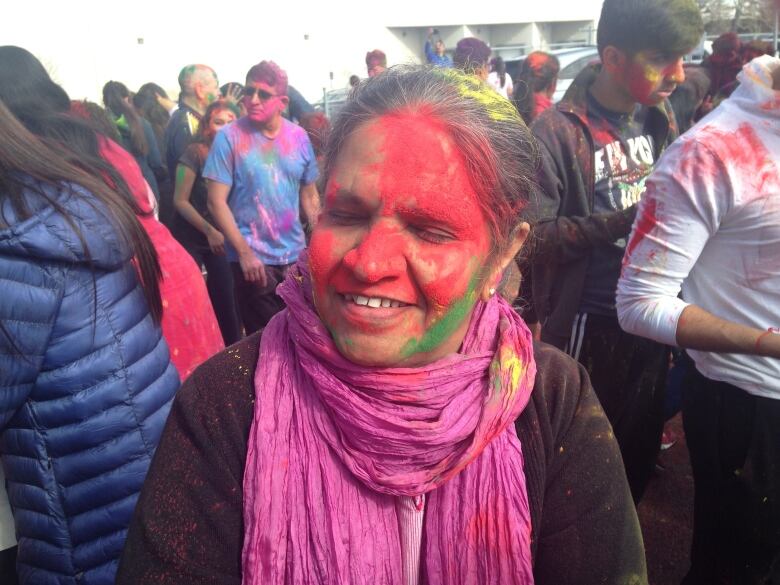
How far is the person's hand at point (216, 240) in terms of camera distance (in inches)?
173

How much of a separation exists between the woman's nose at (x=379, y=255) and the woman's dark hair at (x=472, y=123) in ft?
0.67

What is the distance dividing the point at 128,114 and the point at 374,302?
600 cm

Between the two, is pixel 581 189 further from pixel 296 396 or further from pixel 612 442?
pixel 296 396

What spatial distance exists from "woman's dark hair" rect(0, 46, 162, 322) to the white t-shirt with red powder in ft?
4.95

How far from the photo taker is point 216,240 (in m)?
4.39

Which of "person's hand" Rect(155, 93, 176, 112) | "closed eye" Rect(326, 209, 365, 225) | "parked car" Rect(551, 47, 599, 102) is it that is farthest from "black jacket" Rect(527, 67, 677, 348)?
"parked car" Rect(551, 47, 599, 102)

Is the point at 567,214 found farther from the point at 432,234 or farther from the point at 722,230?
the point at 432,234

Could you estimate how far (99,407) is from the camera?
170 centimetres

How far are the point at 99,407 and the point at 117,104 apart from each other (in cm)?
605

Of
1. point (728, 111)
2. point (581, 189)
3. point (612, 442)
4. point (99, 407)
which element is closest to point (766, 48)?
point (581, 189)

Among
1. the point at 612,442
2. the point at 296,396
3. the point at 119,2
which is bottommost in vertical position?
the point at 612,442

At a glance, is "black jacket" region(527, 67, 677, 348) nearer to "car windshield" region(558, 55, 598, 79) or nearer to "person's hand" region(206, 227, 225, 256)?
"person's hand" region(206, 227, 225, 256)

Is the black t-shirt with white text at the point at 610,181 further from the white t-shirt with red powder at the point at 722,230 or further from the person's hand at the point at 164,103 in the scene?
the person's hand at the point at 164,103

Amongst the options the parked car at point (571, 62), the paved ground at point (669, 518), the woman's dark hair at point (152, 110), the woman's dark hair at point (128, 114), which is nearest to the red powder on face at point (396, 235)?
the paved ground at point (669, 518)
